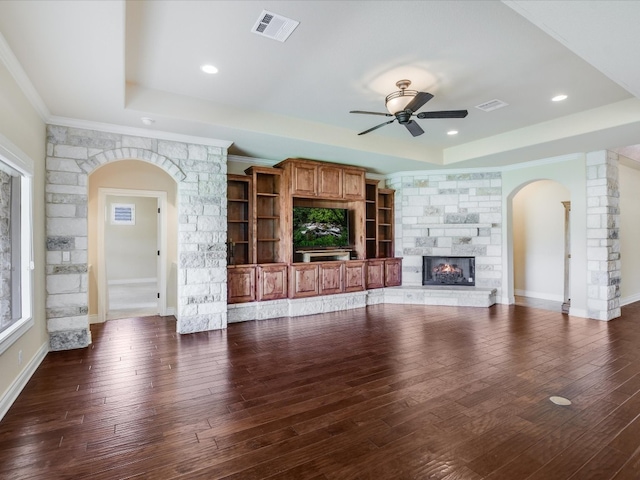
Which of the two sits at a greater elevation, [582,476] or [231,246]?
[231,246]

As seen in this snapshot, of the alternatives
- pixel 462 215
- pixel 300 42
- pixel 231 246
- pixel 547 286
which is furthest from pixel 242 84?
pixel 547 286

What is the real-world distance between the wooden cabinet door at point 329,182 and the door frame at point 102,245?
264 cm

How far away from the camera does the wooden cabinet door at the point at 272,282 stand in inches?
218

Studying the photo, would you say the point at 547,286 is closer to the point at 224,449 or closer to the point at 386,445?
the point at 386,445

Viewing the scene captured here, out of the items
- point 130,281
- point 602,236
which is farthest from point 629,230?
point 130,281

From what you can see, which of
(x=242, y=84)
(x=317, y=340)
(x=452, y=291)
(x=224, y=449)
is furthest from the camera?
(x=452, y=291)

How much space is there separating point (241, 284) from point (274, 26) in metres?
3.72

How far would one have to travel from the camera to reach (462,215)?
7027mm

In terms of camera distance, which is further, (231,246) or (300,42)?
(231,246)

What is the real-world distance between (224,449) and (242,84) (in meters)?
3.42

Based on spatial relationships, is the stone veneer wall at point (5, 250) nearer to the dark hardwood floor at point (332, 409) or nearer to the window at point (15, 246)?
the window at point (15, 246)

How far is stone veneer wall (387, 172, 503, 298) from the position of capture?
270 inches

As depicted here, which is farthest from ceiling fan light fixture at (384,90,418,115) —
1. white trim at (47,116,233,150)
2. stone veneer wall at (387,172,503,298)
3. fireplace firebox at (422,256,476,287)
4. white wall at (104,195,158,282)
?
white wall at (104,195,158,282)

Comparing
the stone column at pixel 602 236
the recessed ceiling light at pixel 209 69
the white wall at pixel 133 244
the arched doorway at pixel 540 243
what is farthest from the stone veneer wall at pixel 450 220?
the white wall at pixel 133 244
